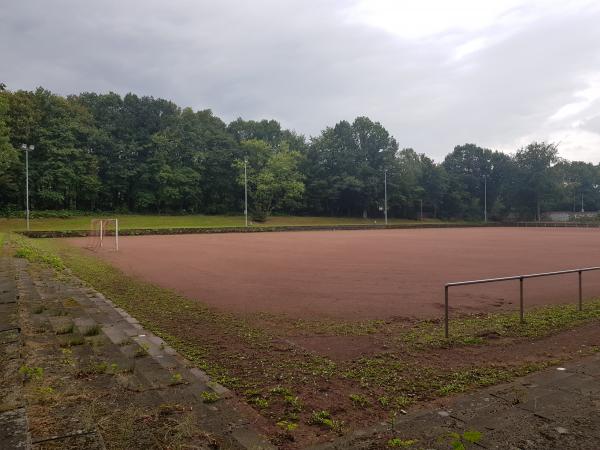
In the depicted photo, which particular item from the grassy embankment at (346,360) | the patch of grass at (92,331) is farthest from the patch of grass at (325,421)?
the patch of grass at (92,331)

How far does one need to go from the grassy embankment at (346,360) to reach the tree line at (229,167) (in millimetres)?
51473

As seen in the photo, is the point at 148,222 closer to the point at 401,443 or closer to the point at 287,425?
the point at 287,425

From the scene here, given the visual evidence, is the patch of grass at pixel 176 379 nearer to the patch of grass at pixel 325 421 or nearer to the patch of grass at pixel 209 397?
the patch of grass at pixel 209 397

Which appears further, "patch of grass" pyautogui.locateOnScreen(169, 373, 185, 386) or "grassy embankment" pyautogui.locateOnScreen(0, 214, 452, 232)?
"grassy embankment" pyautogui.locateOnScreen(0, 214, 452, 232)

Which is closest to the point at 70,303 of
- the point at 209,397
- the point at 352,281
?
the point at 209,397

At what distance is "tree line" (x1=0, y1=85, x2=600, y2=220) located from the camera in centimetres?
6094

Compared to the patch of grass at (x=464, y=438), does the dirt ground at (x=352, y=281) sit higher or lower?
lower

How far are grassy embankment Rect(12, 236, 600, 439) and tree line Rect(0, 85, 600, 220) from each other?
51473 millimetres

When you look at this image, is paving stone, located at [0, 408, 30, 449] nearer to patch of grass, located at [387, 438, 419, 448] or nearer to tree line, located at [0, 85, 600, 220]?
patch of grass, located at [387, 438, 419, 448]

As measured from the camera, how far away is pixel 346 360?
236 inches

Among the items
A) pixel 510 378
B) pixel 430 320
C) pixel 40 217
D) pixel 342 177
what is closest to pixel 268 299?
pixel 430 320

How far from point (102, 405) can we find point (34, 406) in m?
0.54

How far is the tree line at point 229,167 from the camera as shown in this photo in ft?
200

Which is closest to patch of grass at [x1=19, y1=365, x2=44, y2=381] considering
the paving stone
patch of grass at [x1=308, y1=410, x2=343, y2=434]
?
the paving stone
